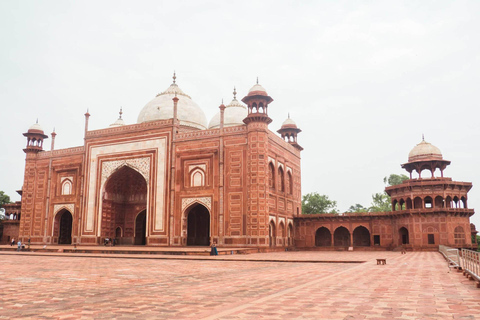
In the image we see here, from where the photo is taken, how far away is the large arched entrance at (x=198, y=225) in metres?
28.4

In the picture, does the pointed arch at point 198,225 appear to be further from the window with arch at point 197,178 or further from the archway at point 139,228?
the window with arch at point 197,178

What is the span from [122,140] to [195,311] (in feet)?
79.2

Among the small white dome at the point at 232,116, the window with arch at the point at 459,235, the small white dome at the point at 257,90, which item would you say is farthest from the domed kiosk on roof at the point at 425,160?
the small white dome at the point at 232,116

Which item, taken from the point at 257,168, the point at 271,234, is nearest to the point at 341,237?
the point at 271,234

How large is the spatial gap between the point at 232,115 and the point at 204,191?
8.78 meters

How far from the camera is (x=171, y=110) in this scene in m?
30.5

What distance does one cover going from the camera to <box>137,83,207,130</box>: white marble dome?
99.6 ft

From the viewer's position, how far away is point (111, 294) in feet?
21.0

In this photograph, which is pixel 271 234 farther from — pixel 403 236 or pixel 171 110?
pixel 171 110

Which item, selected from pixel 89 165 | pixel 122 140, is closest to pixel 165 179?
pixel 122 140

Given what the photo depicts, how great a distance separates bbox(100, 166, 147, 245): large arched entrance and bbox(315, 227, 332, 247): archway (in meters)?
12.1

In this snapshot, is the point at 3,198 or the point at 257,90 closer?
the point at 257,90

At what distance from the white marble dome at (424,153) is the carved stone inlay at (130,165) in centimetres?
1661

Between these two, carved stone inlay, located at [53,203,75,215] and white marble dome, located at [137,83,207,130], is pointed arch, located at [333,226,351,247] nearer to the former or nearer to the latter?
white marble dome, located at [137,83,207,130]
